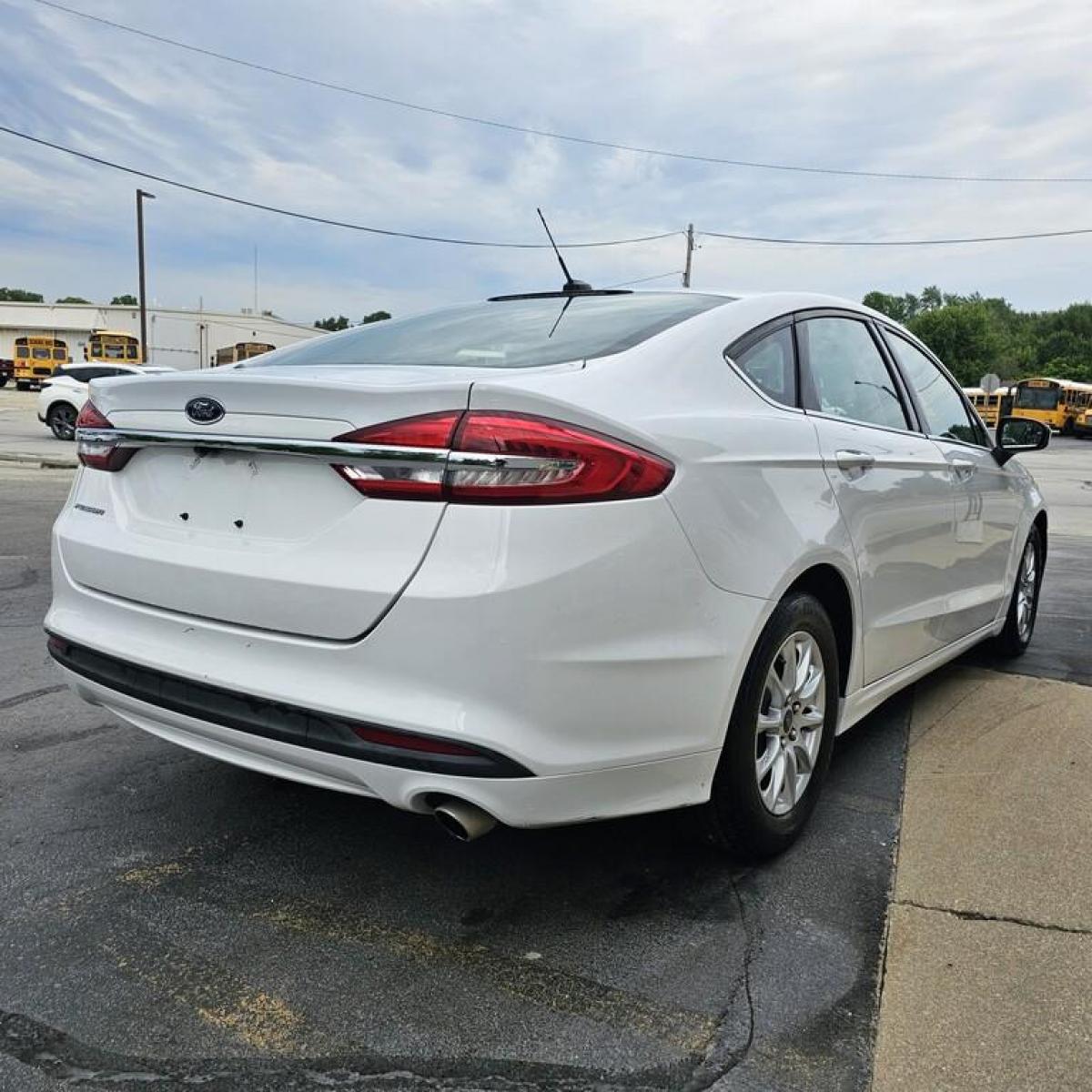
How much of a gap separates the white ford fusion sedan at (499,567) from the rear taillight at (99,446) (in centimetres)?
1

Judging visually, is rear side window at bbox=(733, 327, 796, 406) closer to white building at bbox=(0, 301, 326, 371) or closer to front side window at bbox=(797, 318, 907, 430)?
front side window at bbox=(797, 318, 907, 430)

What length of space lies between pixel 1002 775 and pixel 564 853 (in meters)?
1.70

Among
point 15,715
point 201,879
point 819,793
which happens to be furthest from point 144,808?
point 819,793

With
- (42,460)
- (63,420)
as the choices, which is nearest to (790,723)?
(42,460)

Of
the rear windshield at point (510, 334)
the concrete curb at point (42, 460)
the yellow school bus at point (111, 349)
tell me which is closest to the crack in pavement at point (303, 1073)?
the rear windshield at point (510, 334)

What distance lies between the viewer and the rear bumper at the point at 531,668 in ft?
6.65

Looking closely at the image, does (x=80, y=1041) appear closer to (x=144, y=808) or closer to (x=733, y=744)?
(x=144, y=808)

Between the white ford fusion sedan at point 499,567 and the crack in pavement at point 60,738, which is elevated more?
the white ford fusion sedan at point 499,567

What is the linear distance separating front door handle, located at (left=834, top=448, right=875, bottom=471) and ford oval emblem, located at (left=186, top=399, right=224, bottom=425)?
172 cm

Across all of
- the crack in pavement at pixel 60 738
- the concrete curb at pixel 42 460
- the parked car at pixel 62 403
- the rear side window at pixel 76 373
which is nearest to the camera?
the crack in pavement at pixel 60 738

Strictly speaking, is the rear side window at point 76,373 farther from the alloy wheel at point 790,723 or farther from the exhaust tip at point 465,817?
the exhaust tip at point 465,817

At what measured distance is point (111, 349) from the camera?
4316 cm

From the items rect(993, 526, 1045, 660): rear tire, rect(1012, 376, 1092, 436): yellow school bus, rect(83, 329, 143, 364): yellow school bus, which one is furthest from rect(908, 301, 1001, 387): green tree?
rect(993, 526, 1045, 660): rear tire

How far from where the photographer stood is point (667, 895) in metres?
2.62
